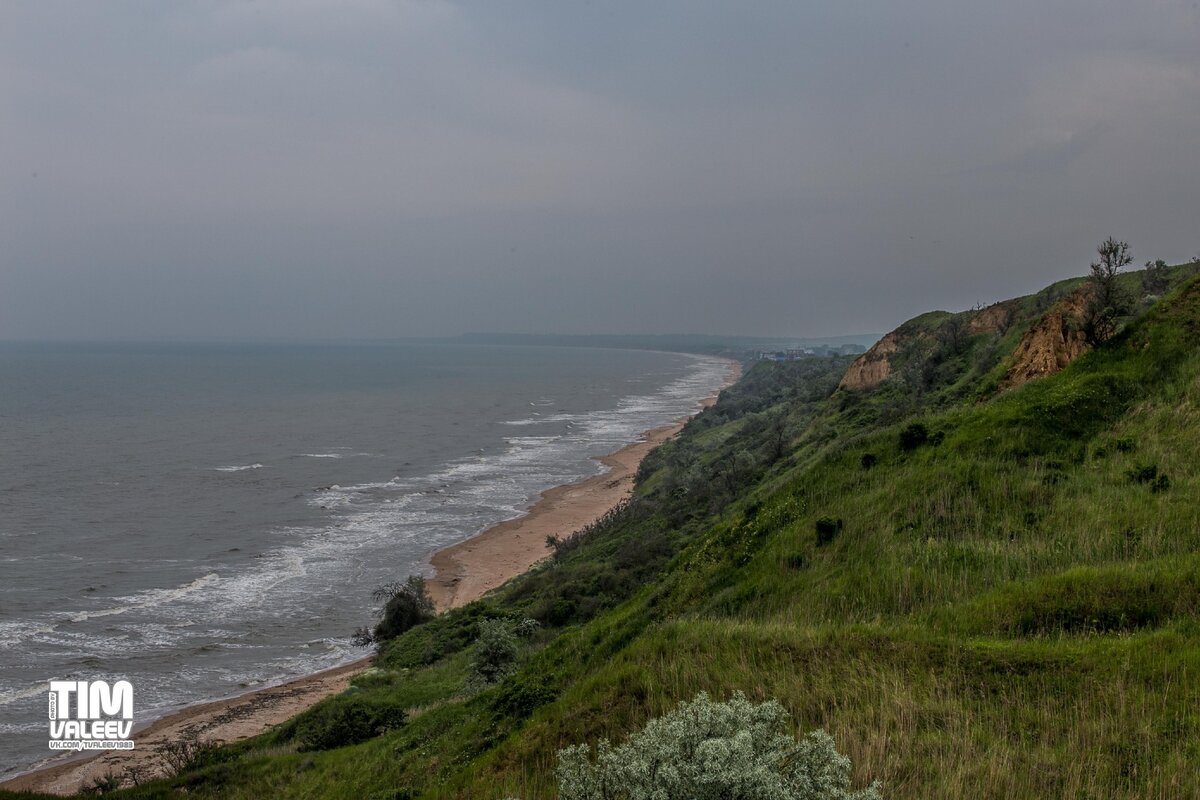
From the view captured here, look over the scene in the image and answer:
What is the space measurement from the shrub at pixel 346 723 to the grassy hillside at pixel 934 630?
31 centimetres

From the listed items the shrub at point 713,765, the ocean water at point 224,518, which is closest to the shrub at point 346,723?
Result: the ocean water at point 224,518

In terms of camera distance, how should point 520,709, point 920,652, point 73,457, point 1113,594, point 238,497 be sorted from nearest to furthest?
point 920,652 → point 1113,594 → point 520,709 → point 238,497 → point 73,457

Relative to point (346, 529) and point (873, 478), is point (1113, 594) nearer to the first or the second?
point (873, 478)

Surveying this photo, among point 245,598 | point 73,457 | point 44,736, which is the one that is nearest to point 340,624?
point 245,598

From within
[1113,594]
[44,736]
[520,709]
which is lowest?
[44,736]

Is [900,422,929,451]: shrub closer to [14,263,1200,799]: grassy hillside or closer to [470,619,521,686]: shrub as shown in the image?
[14,263,1200,799]: grassy hillside

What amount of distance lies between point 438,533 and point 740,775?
147 feet

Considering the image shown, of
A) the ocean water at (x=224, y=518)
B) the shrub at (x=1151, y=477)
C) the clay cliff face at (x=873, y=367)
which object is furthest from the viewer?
the clay cliff face at (x=873, y=367)

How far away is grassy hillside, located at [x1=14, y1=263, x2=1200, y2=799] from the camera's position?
691 cm

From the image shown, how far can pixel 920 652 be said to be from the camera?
856cm

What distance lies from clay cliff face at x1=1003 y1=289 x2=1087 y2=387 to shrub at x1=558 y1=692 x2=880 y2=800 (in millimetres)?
19904

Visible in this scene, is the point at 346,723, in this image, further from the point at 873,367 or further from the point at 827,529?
the point at 873,367

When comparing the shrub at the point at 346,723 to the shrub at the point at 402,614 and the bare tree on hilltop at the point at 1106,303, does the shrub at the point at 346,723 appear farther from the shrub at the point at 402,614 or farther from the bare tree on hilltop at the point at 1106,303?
the bare tree on hilltop at the point at 1106,303

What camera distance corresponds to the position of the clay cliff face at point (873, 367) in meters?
51.0
